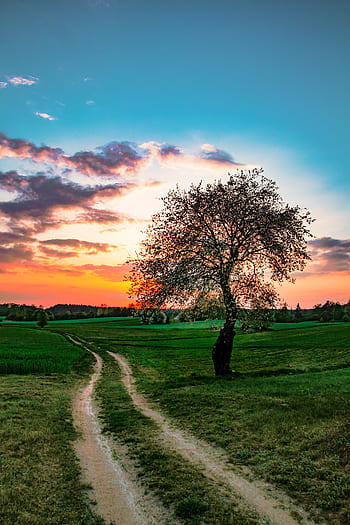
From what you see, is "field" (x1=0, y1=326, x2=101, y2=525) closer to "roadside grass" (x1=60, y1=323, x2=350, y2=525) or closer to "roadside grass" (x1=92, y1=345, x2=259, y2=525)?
"roadside grass" (x1=92, y1=345, x2=259, y2=525)

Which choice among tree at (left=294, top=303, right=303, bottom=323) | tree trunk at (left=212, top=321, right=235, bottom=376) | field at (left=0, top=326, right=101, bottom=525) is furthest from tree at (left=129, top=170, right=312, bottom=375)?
tree at (left=294, top=303, right=303, bottom=323)

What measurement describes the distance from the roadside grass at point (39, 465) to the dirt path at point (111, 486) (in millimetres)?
330

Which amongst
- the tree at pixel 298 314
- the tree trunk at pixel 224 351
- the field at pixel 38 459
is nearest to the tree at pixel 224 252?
the tree trunk at pixel 224 351

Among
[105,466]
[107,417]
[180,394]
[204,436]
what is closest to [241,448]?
[204,436]

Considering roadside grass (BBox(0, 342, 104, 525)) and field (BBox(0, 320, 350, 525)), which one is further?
field (BBox(0, 320, 350, 525))

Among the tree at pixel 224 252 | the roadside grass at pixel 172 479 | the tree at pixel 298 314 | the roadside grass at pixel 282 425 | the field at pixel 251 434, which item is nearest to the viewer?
the roadside grass at pixel 172 479

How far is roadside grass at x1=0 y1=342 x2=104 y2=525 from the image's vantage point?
313 inches

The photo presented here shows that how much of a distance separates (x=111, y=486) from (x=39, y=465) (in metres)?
2.76

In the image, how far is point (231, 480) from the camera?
9.78m

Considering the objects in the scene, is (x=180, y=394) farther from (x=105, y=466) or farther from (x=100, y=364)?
(x=100, y=364)

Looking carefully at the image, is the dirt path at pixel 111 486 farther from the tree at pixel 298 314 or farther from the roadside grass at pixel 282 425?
the tree at pixel 298 314

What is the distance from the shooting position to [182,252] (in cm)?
2822

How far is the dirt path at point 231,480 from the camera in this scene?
8.00m

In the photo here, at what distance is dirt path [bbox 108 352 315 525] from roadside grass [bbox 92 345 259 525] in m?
0.38
